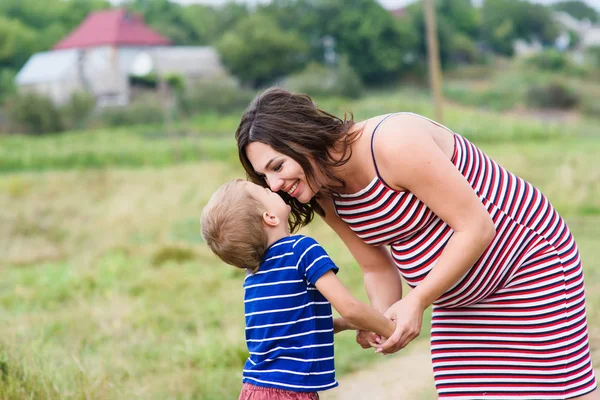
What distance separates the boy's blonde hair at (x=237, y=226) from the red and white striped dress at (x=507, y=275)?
11.0 inches

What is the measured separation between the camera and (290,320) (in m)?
2.09

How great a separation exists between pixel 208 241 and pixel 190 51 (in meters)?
30.3

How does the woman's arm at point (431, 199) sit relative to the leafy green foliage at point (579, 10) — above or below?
above

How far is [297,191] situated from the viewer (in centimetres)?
214

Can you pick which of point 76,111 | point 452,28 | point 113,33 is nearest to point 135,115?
point 76,111

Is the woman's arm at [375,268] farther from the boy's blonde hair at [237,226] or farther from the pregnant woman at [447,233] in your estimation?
the boy's blonde hair at [237,226]

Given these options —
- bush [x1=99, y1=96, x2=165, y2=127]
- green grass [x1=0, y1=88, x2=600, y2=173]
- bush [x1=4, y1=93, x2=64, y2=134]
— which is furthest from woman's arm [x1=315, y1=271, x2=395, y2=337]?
bush [x1=99, y1=96, x2=165, y2=127]

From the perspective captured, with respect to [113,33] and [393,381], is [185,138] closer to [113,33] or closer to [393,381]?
[113,33]

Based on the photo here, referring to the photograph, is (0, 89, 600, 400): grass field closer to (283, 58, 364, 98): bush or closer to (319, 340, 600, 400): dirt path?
(319, 340, 600, 400): dirt path

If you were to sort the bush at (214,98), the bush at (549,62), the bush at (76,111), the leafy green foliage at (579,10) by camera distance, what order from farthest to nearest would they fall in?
the leafy green foliage at (579,10)
the bush at (549,62)
the bush at (214,98)
the bush at (76,111)

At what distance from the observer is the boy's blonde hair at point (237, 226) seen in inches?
81.9

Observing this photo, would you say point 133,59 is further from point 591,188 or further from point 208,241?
point 208,241

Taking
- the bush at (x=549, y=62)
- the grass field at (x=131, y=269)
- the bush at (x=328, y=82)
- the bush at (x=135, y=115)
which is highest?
the grass field at (x=131, y=269)

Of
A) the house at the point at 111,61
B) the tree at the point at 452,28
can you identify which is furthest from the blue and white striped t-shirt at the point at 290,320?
the tree at the point at 452,28
